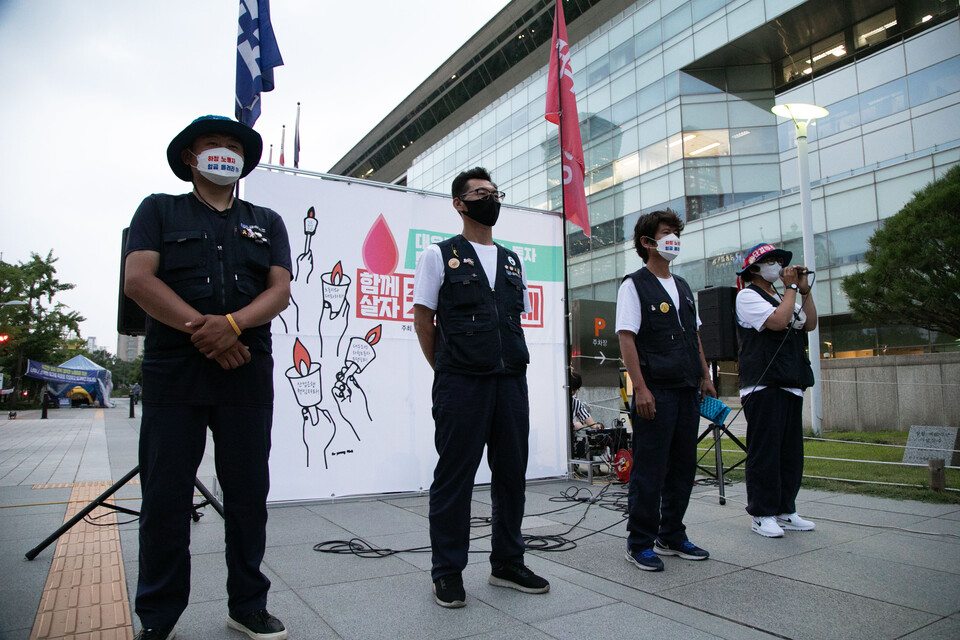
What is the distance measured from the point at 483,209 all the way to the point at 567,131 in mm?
4052

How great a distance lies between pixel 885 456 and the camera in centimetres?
822

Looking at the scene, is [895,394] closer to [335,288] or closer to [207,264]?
[335,288]

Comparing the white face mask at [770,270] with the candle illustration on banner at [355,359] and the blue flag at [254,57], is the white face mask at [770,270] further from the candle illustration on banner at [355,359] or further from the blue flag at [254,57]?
the blue flag at [254,57]

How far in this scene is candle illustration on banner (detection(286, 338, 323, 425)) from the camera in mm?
5168

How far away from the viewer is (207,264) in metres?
2.33

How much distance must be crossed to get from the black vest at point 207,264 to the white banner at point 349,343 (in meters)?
2.78

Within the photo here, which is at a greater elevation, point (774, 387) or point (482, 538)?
point (774, 387)

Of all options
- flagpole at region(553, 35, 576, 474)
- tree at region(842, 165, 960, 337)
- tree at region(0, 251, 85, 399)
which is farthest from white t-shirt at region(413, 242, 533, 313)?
tree at region(0, 251, 85, 399)

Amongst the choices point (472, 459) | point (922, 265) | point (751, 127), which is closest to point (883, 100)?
point (751, 127)

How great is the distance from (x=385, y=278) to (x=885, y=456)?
7.36 metres

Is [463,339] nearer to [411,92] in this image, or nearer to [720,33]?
[720,33]

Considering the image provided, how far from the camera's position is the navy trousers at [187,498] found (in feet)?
6.95

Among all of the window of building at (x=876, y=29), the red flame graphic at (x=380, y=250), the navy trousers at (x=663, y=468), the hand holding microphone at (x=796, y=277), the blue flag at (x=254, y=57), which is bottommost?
the navy trousers at (x=663, y=468)

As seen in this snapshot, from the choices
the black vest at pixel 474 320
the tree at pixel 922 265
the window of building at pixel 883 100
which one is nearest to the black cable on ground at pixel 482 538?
the black vest at pixel 474 320
